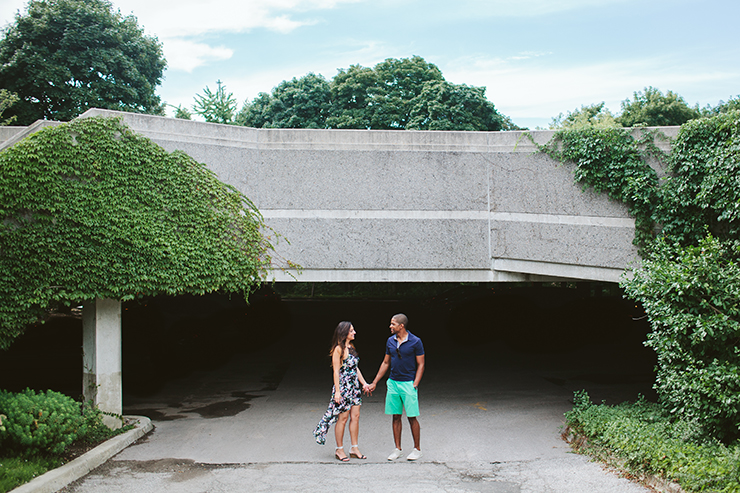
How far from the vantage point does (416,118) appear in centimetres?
3148

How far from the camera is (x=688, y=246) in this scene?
7.29 meters

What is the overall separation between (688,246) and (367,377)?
784 cm

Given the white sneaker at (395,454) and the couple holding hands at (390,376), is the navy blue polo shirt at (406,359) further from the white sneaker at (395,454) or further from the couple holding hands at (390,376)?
the white sneaker at (395,454)

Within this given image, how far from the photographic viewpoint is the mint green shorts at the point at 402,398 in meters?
6.63

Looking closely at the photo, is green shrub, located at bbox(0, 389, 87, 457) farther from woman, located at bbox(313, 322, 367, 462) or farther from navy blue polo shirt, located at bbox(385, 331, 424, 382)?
navy blue polo shirt, located at bbox(385, 331, 424, 382)

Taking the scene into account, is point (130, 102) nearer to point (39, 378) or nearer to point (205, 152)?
point (39, 378)

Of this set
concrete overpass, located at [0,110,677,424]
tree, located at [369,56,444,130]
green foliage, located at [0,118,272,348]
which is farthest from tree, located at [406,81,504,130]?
green foliage, located at [0,118,272,348]

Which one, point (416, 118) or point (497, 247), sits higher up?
point (416, 118)

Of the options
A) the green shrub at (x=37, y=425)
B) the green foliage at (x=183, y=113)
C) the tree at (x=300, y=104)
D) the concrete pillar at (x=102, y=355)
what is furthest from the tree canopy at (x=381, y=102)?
the green shrub at (x=37, y=425)

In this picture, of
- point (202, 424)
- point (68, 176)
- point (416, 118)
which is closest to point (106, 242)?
point (68, 176)

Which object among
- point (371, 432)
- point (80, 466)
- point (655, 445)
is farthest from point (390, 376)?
point (80, 466)

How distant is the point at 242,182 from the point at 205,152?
30.5 inches

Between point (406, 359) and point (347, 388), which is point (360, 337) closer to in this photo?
point (347, 388)

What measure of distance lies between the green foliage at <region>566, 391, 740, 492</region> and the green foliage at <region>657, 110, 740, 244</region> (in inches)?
104
